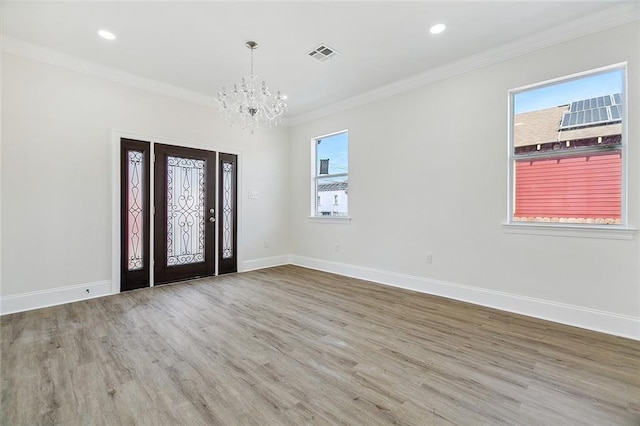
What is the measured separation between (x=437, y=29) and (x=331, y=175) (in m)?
2.96

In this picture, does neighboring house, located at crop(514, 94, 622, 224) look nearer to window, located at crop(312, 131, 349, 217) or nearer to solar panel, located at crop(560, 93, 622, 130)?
solar panel, located at crop(560, 93, 622, 130)

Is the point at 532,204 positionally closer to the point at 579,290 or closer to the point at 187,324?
the point at 579,290

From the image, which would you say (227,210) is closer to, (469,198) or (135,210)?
(135,210)

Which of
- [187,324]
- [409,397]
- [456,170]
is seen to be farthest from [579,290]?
[187,324]

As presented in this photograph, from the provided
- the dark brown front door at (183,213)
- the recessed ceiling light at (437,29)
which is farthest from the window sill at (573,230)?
the dark brown front door at (183,213)

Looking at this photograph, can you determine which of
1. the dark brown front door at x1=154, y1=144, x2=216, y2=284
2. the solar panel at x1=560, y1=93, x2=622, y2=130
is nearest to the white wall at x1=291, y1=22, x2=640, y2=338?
the solar panel at x1=560, y1=93, x2=622, y2=130

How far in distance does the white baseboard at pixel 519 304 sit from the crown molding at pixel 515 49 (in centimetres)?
281

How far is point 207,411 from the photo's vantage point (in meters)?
1.71

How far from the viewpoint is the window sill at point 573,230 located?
9.04 feet

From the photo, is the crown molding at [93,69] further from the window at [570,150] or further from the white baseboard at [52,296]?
the window at [570,150]

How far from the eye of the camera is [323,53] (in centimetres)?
356

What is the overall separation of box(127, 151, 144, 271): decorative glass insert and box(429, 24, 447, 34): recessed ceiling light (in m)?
4.23

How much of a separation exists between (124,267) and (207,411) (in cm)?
328

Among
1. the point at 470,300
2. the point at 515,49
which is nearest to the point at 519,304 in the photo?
the point at 470,300
